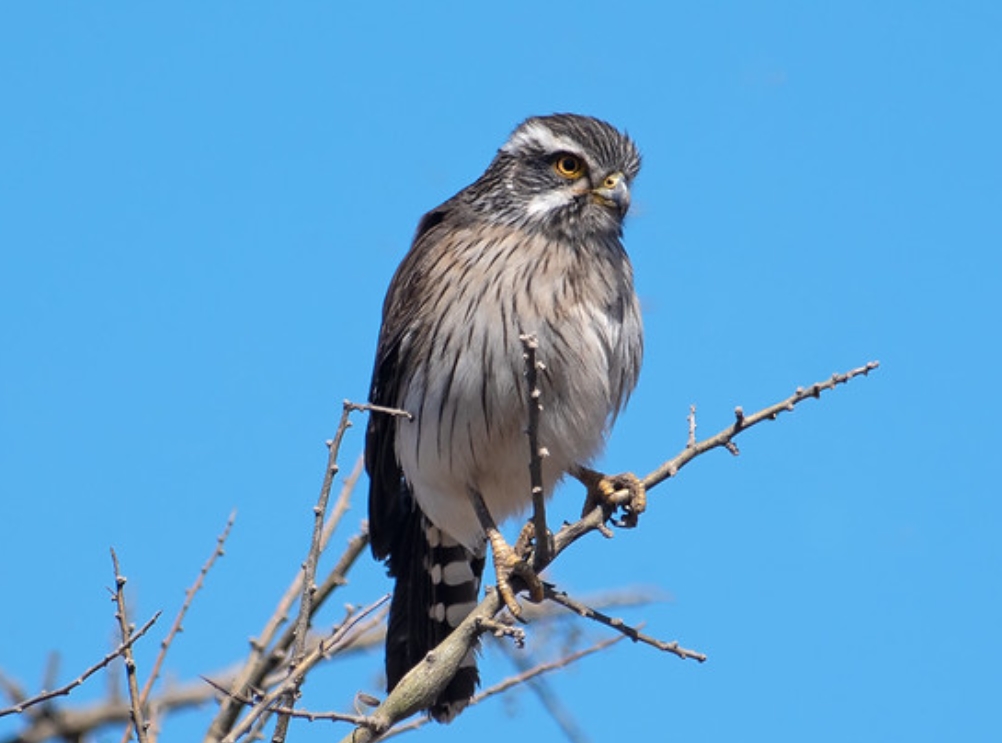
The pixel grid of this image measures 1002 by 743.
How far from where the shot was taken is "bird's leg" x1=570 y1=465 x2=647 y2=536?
18.0ft

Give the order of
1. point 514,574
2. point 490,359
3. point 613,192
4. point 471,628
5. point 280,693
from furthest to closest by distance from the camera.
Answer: point 613,192 < point 490,359 < point 514,574 < point 471,628 < point 280,693

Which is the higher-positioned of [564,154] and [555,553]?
[564,154]

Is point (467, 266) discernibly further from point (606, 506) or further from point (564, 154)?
point (606, 506)

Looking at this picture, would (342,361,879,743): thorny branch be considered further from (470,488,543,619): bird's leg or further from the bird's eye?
the bird's eye

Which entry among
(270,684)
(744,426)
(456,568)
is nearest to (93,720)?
(270,684)

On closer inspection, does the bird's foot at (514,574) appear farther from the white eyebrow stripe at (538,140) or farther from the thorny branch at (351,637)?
the white eyebrow stripe at (538,140)

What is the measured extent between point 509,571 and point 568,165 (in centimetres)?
184

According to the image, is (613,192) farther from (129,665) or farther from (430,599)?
(129,665)

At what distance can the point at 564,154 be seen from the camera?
6.05 meters

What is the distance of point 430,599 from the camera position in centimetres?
611

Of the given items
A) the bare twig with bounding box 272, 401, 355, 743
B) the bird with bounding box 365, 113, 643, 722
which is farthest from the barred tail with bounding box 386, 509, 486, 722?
the bare twig with bounding box 272, 401, 355, 743

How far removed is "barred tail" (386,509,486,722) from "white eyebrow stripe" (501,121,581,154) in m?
1.59

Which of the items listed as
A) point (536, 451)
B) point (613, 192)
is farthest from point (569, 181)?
point (536, 451)

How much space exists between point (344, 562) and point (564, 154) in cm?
184
